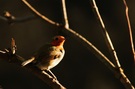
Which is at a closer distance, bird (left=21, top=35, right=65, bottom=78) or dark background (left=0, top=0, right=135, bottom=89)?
bird (left=21, top=35, right=65, bottom=78)

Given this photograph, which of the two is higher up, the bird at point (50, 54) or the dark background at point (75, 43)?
the bird at point (50, 54)

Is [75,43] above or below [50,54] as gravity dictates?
below

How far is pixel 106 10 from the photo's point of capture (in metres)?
8.98

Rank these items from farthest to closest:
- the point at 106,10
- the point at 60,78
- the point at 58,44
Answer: the point at 106,10 → the point at 60,78 → the point at 58,44

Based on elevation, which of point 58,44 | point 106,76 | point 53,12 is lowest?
point 106,76

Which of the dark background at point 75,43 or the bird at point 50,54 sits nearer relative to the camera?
the bird at point 50,54

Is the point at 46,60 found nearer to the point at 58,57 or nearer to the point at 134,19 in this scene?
the point at 58,57

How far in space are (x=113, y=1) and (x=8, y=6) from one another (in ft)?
6.43

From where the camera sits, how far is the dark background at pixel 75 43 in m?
8.62

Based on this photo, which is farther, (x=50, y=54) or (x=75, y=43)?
(x=75, y=43)

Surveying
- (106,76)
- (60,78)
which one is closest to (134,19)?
(106,76)

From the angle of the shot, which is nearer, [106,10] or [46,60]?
[46,60]

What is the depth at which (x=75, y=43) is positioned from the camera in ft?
28.8

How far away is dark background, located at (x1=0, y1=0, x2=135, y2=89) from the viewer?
340 inches
